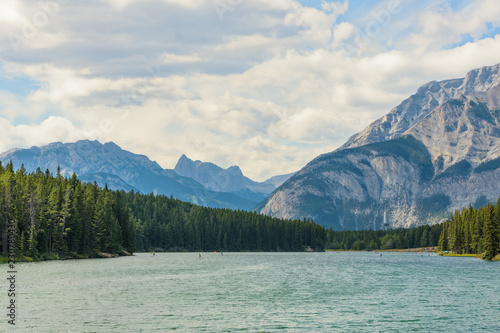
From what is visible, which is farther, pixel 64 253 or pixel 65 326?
pixel 64 253

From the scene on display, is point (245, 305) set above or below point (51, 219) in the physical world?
below

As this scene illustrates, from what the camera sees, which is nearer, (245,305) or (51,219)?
(245,305)

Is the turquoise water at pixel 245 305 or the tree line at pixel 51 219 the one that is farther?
the tree line at pixel 51 219

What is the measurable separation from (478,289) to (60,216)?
13261cm

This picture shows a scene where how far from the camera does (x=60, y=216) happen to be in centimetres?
17050

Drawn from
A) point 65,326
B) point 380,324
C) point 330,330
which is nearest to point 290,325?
point 330,330

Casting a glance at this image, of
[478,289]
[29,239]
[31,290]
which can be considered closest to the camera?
[31,290]

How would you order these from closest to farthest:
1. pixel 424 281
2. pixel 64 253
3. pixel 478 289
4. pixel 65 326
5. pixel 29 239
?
pixel 65 326
pixel 478 289
pixel 424 281
pixel 29 239
pixel 64 253

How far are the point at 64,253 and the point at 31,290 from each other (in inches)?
3688

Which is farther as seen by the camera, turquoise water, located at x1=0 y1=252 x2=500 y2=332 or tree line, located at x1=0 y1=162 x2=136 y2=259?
tree line, located at x1=0 y1=162 x2=136 y2=259

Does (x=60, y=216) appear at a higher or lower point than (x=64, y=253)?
higher

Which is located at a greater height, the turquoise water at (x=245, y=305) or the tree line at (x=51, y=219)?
the tree line at (x=51, y=219)

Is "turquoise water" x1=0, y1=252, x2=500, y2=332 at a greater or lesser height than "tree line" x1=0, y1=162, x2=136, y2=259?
lesser

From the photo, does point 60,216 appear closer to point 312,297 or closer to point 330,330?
point 312,297
